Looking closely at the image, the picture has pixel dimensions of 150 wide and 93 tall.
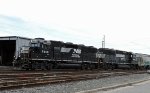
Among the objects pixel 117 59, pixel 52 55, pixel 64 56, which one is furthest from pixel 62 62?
pixel 117 59

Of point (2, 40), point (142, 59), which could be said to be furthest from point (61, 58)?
point (142, 59)

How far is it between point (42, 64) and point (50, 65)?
1365mm

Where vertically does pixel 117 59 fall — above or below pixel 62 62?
above

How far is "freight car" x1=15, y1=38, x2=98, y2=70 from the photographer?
3438 centimetres

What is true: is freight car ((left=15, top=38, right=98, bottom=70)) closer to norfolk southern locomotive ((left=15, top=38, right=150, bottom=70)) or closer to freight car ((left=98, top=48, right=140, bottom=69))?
norfolk southern locomotive ((left=15, top=38, right=150, bottom=70))

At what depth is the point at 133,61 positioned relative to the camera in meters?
59.2

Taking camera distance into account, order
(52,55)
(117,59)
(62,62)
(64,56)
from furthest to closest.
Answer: (117,59) < (64,56) < (62,62) < (52,55)

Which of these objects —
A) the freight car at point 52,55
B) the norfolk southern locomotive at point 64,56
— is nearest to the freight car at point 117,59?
the norfolk southern locomotive at point 64,56

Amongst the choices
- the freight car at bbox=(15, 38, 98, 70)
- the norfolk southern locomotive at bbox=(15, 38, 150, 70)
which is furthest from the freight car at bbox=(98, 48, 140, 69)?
the freight car at bbox=(15, 38, 98, 70)

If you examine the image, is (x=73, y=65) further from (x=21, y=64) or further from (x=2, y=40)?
(x=2, y=40)

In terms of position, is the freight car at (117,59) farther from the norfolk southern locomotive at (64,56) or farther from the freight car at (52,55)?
the freight car at (52,55)

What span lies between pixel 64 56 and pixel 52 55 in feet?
7.77

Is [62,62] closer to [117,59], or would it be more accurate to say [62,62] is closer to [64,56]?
[64,56]

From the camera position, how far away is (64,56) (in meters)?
39.0
